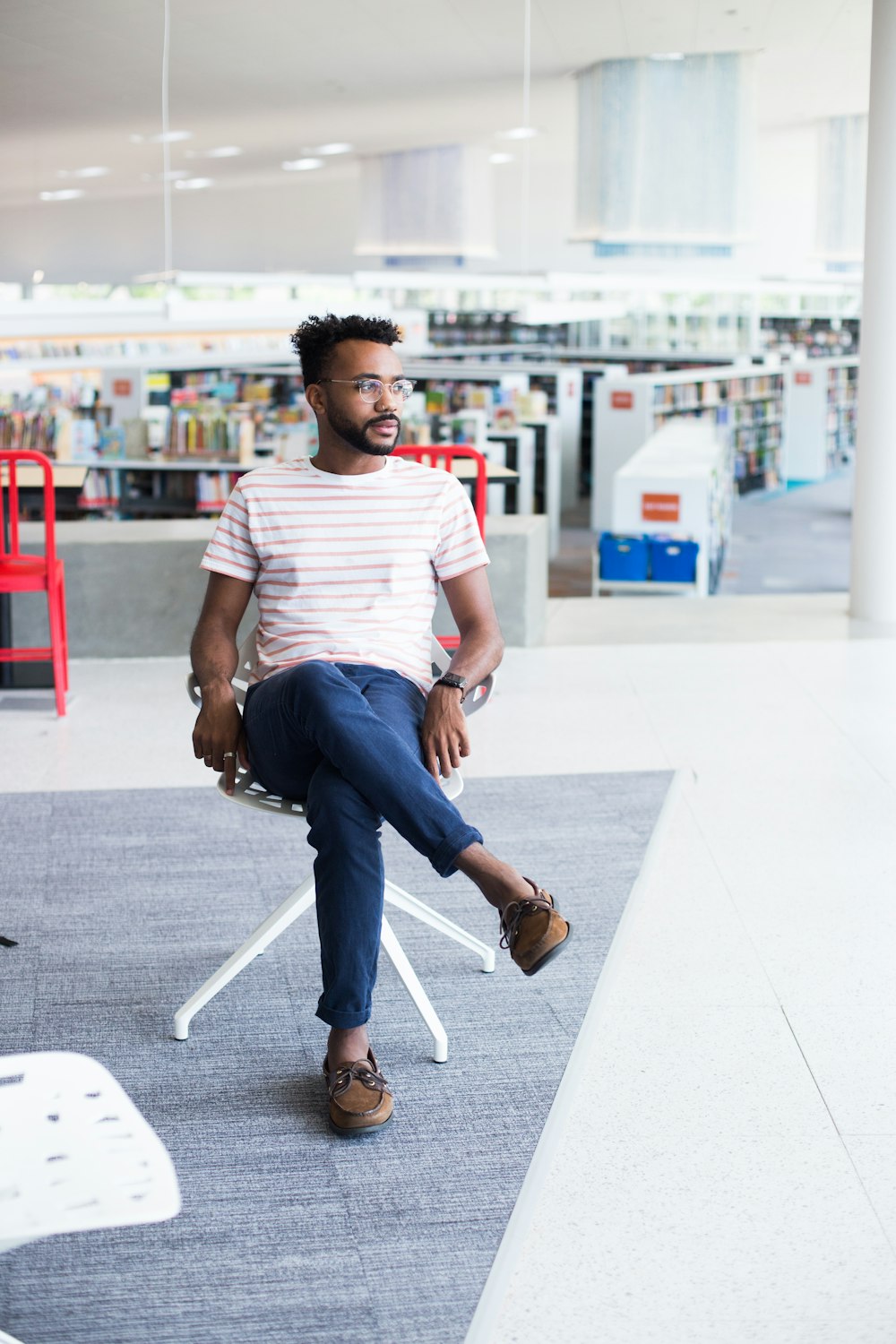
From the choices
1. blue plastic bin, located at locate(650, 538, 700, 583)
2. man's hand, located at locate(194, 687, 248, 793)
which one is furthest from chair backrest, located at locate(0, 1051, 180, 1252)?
blue plastic bin, located at locate(650, 538, 700, 583)

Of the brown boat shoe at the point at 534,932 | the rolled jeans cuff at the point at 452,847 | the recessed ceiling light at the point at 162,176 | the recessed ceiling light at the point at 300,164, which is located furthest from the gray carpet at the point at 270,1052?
the recessed ceiling light at the point at 300,164

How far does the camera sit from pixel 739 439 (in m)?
15.6

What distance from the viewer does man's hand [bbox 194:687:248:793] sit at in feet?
7.27

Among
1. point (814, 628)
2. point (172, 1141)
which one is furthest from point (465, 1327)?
point (814, 628)

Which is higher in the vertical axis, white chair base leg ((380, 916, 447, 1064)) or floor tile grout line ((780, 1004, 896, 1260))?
white chair base leg ((380, 916, 447, 1064))

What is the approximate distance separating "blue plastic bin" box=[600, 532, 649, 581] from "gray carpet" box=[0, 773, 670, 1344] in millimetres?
4111

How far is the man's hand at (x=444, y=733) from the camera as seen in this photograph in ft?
7.31

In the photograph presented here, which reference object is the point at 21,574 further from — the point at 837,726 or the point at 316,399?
the point at 837,726

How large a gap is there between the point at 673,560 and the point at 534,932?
5865mm

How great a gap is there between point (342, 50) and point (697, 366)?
26.7 feet

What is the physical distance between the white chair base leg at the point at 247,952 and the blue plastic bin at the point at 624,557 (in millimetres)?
5562

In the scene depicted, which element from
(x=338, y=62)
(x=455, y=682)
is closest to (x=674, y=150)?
(x=338, y=62)

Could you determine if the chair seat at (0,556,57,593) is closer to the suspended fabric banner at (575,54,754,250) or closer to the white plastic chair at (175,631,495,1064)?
the white plastic chair at (175,631,495,1064)

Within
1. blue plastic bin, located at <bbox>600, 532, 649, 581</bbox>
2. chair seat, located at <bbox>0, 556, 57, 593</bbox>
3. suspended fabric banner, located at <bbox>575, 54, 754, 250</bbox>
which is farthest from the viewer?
suspended fabric banner, located at <bbox>575, 54, 754, 250</bbox>
